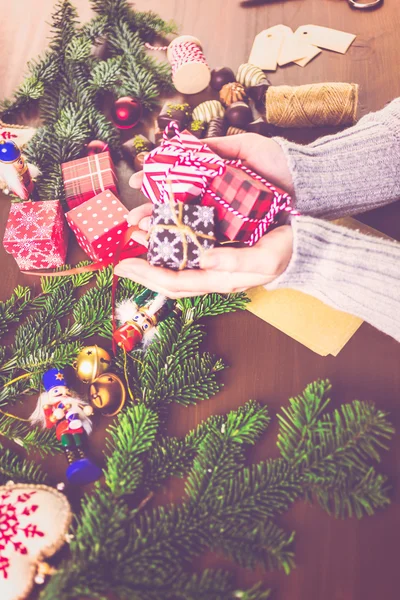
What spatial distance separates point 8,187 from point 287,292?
2.25 feet

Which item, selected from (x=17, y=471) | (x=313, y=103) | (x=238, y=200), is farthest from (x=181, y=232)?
(x=313, y=103)

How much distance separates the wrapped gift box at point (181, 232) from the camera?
80 centimetres

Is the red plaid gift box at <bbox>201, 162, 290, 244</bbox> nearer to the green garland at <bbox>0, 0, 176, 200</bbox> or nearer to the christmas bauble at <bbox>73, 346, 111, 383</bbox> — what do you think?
the christmas bauble at <bbox>73, 346, 111, 383</bbox>

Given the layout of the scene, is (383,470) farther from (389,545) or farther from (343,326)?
(343,326)

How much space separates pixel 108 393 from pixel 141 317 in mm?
156

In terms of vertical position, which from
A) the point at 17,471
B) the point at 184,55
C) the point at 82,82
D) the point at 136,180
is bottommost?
the point at 17,471

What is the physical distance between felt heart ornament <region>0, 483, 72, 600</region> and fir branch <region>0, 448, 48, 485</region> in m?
0.04

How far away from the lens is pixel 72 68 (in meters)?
1.26

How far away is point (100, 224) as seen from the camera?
3.23ft

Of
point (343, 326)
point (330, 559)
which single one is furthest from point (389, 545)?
point (343, 326)

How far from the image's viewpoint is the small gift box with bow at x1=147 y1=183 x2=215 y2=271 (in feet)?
2.62

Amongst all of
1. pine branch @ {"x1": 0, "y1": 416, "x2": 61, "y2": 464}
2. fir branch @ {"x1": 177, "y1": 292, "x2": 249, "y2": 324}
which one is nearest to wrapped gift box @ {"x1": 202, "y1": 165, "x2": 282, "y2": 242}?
fir branch @ {"x1": 177, "y1": 292, "x2": 249, "y2": 324}

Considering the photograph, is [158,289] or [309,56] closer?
[158,289]

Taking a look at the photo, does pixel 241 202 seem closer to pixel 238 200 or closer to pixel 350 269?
pixel 238 200
